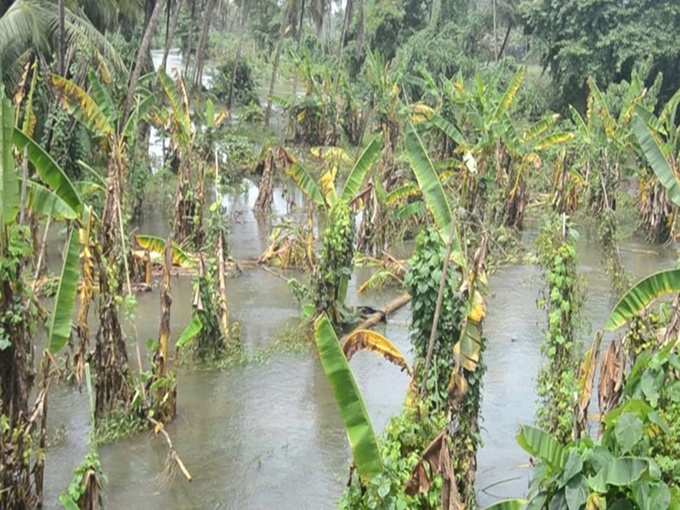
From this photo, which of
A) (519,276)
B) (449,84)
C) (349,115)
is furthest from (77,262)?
(349,115)

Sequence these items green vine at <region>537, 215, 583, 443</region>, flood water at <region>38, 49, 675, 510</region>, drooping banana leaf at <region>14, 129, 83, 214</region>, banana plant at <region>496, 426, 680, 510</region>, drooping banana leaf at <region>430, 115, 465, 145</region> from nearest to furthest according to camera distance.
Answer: banana plant at <region>496, 426, 680, 510</region>, drooping banana leaf at <region>14, 129, 83, 214</region>, green vine at <region>537, 215, 583, 443</region>, flood water at <region>38, 49, 675, 510</region>, drooping banana leaf at <region>430, 115, 465, 145</region>

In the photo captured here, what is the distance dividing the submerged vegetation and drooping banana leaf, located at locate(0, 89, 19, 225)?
16mm

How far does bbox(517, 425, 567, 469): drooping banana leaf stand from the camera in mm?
5031

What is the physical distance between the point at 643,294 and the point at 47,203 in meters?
4.63

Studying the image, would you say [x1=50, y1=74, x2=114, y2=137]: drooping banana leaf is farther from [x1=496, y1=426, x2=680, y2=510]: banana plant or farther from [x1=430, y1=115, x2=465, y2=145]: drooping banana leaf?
[x1=496, y1=426, x2=680, y2=510]: banana plant

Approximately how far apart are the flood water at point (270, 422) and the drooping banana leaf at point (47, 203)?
1.52 metres

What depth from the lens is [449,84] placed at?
1809 centimetres

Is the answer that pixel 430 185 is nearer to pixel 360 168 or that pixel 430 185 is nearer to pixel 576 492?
pixel 576 492

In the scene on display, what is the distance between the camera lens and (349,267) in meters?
10.9

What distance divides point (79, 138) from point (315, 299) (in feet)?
24.4

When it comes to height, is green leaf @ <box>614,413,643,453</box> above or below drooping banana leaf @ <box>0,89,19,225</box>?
below

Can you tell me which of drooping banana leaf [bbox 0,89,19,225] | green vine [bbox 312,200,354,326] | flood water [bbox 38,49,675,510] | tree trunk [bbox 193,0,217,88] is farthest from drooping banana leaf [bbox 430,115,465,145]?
drooping banana leaf [bbox 0,89,19,225]

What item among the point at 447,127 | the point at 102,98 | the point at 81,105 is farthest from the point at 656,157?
the point at 447,127

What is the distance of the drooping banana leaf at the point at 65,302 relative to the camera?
6.23m
